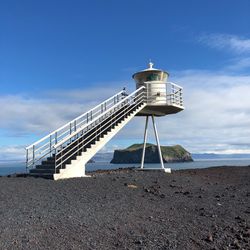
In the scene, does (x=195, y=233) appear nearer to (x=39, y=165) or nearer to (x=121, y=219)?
(x=121, y=219)

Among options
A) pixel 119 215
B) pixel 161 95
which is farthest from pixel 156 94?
pixel 119 215

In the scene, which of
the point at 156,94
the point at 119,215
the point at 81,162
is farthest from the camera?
the point at 156,94

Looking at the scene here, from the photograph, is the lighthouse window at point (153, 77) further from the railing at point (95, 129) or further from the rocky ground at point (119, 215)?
the rocky ground at point (119, 215)

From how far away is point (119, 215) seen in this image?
1016 cm

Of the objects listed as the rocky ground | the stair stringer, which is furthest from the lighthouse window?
the rocky ground

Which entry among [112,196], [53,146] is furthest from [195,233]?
[53,146]

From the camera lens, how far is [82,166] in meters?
19.0

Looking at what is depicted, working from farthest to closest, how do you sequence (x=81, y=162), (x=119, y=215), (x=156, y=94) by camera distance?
(x=156, y=94), (x=81, y=162), (x=119, y=215)

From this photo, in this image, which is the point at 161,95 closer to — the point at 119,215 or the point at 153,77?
the point at 153,77

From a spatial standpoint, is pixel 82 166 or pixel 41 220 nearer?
pixel 41 220

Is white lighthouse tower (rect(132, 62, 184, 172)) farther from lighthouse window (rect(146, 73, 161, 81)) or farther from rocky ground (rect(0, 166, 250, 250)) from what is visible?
rocky ground (rect(0, 166, 250, 250))

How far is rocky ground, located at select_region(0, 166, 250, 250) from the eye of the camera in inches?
317

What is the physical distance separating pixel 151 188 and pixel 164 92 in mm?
11124

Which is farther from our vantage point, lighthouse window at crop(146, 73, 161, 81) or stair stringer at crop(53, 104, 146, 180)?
lighthouse window at crop(146, 73, 161, 81)
